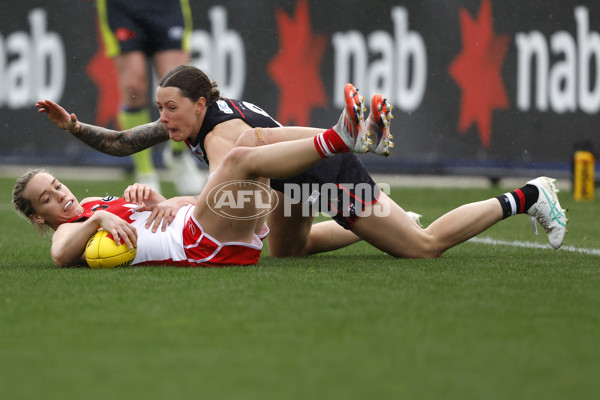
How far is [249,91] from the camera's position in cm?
1229

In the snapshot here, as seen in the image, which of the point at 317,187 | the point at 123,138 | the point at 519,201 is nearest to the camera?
the point at 317,187

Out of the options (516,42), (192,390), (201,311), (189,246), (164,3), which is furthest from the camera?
(516,42)

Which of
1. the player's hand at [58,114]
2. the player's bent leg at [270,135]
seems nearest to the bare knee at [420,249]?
the player's bent leg at [270,135]

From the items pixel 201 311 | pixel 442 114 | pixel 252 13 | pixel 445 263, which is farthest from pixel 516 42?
pixel 201 311

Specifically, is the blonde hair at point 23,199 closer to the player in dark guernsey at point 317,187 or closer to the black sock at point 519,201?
the player in dark guernsey at point 317,187

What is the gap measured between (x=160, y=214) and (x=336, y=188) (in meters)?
0.95

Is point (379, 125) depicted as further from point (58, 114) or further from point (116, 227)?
point (58, 114)

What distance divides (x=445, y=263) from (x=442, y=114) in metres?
7.12

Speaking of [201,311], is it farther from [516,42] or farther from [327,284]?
[516,42]

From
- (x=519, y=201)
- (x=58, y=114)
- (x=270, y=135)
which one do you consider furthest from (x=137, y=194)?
(x=519, y=201)

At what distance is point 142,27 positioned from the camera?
9617 mm

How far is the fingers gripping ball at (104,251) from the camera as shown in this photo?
4816mm

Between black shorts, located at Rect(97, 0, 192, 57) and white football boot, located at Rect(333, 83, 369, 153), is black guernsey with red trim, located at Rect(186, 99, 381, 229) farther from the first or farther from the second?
black shorts, located at Rect(97, 0, 192, 57)

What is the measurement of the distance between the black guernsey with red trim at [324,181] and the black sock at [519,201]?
0.74 meters
